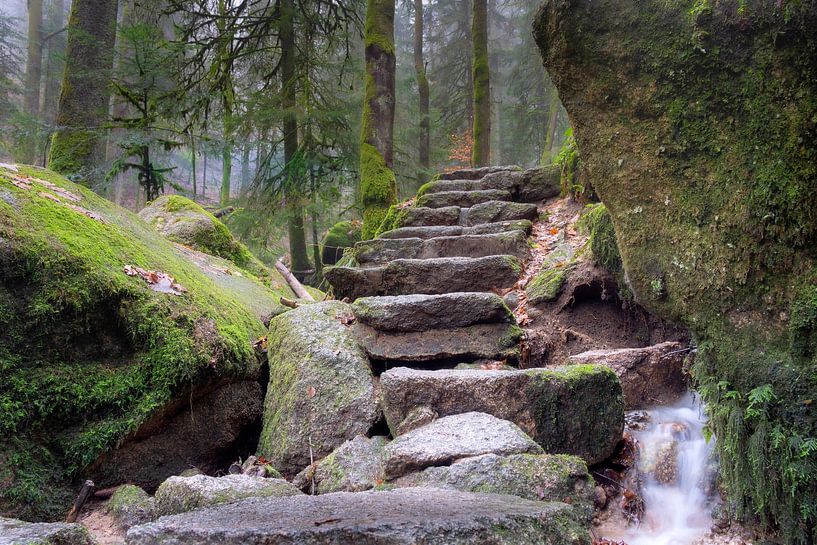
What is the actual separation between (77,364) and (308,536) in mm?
2082

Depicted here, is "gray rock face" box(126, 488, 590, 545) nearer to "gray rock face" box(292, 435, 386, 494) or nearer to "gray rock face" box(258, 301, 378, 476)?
"gray rock face" box(292, 435, 386, 494)

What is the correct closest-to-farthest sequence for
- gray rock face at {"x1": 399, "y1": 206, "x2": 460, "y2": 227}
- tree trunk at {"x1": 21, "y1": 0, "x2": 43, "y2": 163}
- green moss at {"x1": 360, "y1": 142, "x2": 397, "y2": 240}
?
1. gray rock face at {"x1": 399, "y1": 206, "x2": 460, "y2": 227}
2. green moss at {"x1": 360, "y1": 142, "x2": 397, "y2": 240}
3. tree trunk at {"x1": 21, "y1": 0, "x2": 43, "y2": 163}

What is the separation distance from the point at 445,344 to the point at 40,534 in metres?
2.60

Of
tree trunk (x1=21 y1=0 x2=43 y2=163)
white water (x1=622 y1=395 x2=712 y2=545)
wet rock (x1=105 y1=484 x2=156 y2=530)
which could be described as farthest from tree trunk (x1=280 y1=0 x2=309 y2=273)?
tree trunk (x1=21 y1=0 x2=43 y2=163)

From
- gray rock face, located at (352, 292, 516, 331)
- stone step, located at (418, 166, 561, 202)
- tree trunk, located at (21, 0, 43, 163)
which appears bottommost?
gray rock face, located at (352, 292, 516, 331)

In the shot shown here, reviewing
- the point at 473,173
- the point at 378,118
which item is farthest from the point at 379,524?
the point at 473,173

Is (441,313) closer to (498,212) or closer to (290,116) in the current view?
(498,212)

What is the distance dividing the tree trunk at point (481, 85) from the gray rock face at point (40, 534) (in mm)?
11380

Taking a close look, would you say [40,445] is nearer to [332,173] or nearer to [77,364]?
[77,364]

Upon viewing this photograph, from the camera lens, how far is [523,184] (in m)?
7.30

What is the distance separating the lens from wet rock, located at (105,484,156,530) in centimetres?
244

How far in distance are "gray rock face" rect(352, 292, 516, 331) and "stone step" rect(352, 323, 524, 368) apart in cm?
5

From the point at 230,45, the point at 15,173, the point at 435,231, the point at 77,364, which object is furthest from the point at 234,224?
the point at 77,364

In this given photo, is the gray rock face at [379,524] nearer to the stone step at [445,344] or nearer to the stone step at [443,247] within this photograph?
the stone step at [445,344]
